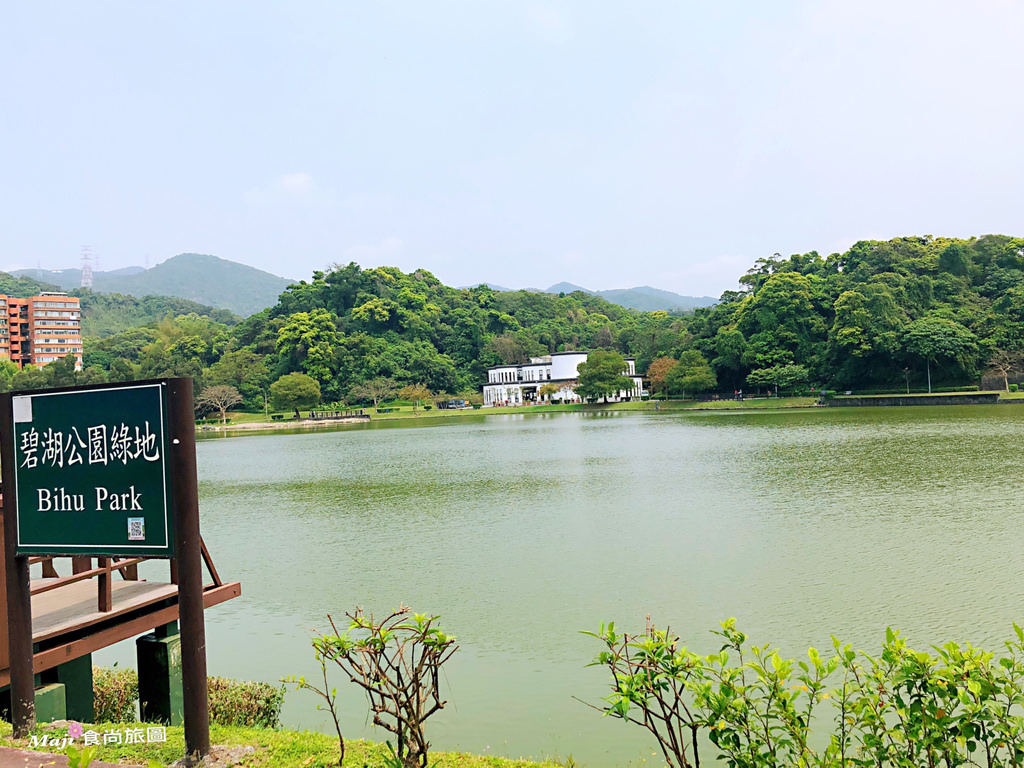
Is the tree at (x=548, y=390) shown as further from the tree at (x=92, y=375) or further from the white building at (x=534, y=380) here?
the tree at (x=92, y=375)

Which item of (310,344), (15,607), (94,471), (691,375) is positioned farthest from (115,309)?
(94,471)

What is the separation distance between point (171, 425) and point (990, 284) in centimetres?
6023

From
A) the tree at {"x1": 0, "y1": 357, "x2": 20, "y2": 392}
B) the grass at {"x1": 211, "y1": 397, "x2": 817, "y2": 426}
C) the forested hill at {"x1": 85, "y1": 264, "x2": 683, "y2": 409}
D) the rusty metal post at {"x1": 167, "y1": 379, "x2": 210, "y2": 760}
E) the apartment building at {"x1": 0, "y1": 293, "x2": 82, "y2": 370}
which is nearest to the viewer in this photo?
the rusty metal post at {"x1": 167, "y1": 379, "x2": 210, "y2": 760}

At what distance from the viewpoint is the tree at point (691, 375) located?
5488 cm

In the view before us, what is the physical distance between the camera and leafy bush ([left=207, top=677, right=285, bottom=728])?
4.65m

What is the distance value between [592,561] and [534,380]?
6884 centimetres

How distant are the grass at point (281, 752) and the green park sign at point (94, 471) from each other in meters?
0.89

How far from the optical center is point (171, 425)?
327 cm

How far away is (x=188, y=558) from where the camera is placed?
324 centimetres

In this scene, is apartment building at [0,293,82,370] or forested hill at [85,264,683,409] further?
apartment building at [0,293,82,370]

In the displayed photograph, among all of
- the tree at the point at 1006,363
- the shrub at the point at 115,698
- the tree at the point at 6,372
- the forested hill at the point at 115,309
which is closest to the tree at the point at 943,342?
the tree at the point at 1006,363

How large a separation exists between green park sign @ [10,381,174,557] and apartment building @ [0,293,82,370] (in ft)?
293

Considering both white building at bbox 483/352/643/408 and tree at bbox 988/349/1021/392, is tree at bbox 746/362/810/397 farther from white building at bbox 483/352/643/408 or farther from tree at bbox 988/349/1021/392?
white building at bbox 483/352/643/408

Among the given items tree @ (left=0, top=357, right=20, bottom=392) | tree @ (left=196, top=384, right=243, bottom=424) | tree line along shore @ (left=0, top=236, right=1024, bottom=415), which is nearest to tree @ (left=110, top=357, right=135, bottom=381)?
tree line along shore @ (left=0, top=236, right=1024, bottom=415)
